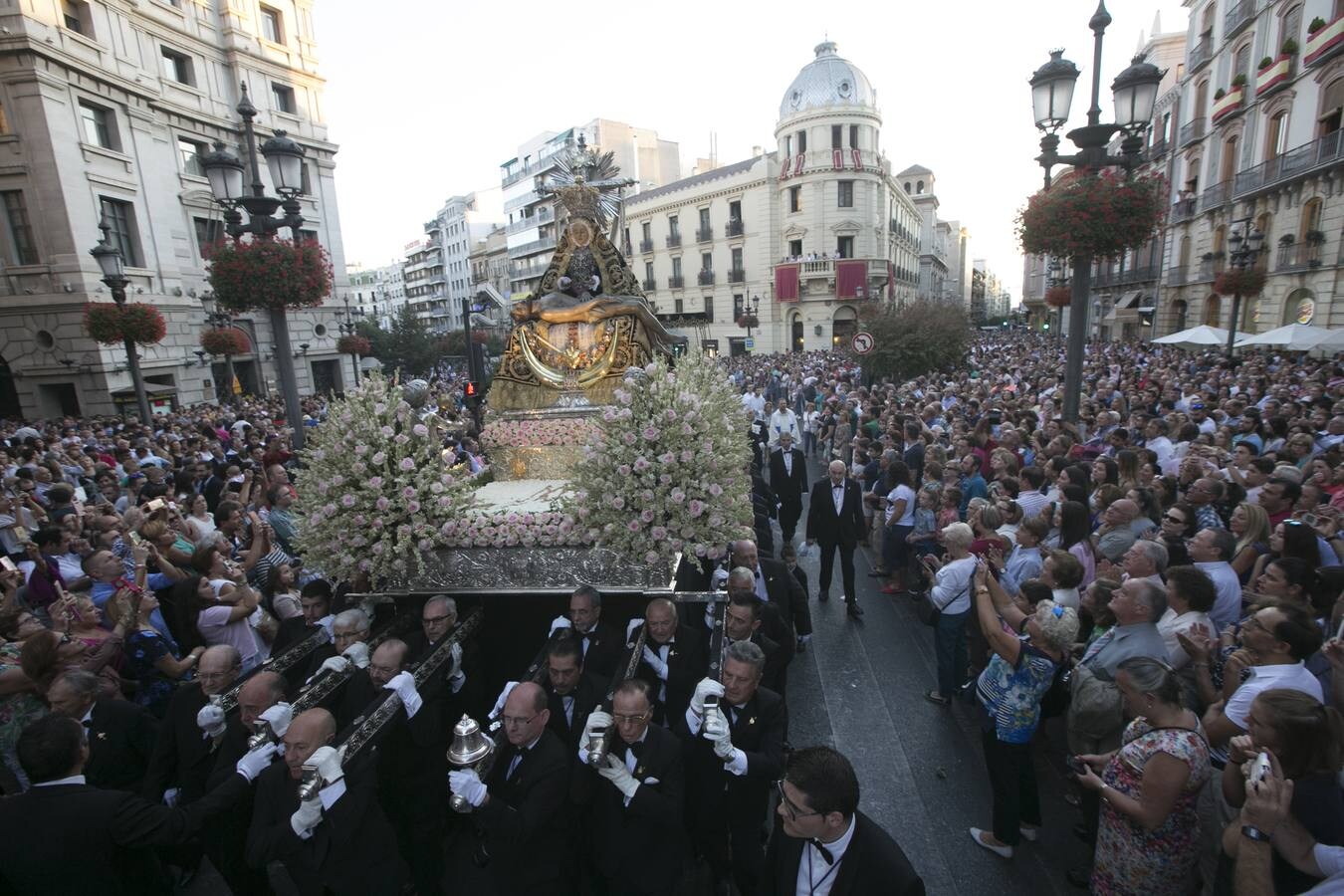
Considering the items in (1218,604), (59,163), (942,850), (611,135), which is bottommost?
(942,850)

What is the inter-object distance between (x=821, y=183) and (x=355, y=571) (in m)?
41.2

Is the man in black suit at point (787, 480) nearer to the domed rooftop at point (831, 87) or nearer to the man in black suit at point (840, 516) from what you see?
the man in black suit at point (840, 516)

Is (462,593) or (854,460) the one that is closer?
(462,593)

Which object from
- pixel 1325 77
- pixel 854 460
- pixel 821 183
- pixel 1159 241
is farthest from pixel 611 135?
pixel 854 460

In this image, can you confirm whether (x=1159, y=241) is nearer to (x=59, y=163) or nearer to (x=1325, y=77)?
(x=1325, y=77)

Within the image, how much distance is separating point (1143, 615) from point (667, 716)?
3.21 m

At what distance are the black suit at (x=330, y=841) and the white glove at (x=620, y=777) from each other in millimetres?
1339

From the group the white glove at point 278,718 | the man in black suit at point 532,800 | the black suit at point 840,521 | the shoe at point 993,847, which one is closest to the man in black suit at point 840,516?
the black suit at point 840,521

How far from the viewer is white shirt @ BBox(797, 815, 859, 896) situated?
107 inches

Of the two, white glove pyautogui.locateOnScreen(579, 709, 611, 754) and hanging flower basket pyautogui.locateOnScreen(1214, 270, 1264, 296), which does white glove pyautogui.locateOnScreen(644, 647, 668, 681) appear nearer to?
white glove pyautogui.locateOnScreen(579, 709, 611, 754)

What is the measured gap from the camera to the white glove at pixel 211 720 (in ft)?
12.5

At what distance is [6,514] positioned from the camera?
24.2ft

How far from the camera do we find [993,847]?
174 inches

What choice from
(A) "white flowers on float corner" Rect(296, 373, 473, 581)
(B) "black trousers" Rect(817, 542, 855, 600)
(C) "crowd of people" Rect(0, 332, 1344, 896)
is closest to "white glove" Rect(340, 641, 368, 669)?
(C) "crowd of people" Rect(0, 332, 1344, 896)
